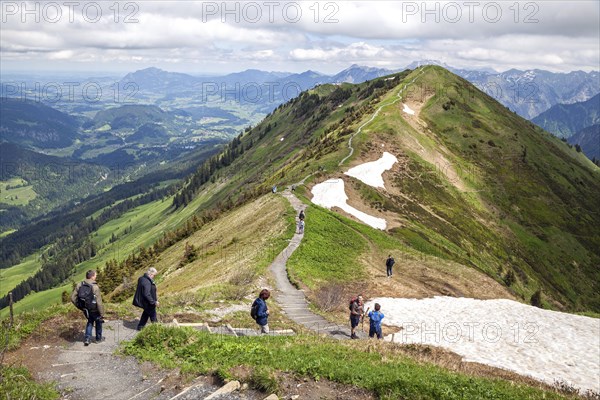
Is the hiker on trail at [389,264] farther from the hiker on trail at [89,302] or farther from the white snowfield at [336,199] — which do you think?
the hiker on trail at [89,302]

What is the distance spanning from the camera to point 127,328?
Answer: 20688mm

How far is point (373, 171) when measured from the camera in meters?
74.9

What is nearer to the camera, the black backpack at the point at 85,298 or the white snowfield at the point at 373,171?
the black backpack at the point at 85,298

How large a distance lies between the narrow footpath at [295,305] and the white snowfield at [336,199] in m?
17.0

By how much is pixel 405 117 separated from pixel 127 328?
104726 millimetres

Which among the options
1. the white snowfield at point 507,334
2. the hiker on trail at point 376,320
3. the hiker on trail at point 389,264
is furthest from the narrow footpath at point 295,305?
the hiker on trail at point 389,264

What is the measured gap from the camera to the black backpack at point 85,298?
1794cm

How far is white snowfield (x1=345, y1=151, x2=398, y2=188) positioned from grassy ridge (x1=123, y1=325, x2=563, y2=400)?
52651mm

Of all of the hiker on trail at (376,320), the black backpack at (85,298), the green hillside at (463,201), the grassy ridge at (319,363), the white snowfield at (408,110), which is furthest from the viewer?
the white snowfield at (408,110)

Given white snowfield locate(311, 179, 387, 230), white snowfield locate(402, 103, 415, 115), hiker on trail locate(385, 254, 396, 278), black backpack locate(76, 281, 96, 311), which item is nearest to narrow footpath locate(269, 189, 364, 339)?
hiker on trail locate(385, 254, 396, 278)

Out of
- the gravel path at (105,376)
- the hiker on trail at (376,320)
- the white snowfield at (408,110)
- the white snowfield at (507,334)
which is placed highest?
the white snowfield at (408,110)

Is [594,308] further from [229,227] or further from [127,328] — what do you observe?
[127,328]

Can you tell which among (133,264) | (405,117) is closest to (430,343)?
(133,264)

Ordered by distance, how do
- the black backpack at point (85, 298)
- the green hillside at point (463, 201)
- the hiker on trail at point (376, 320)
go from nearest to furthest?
the black backpack at point (85, 298) < the hiker on trail at point (376, 320) < the green hillside at point (463, 201)
